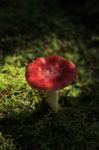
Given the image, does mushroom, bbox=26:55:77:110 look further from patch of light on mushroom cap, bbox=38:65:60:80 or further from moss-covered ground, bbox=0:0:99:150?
moss-covered ground, bbox=0:0:99:150

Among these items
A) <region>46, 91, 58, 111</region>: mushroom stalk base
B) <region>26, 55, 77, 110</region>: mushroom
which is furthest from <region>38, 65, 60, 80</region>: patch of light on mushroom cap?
<region>46, 91, 58, 111</region>: mushroom stalk base

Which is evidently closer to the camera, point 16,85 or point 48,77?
point 48,77

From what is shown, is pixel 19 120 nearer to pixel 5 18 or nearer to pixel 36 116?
pixel 36 116

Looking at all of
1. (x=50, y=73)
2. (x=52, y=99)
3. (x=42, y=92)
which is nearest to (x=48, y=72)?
(x=50, y=73)

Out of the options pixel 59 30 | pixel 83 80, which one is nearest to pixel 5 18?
pixel 59 30

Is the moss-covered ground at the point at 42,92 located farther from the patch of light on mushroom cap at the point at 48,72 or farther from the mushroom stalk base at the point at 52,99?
the patch of light on mushroom cap at the point at 48,72

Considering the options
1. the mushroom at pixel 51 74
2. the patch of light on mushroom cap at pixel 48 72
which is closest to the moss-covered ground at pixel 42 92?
the mushroom at pixel 51 74
